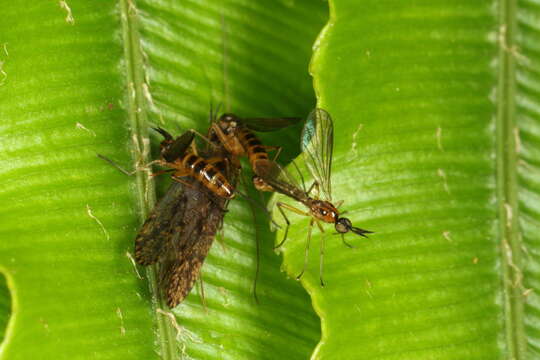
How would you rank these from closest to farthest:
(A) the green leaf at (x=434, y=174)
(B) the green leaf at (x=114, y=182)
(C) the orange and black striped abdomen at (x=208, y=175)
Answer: (B) the green leaf at (x=114, y=182) < (A) the green leaf at (x=434, y=174) < (C) the orange and black striped abdomen at (x=208, y=175)

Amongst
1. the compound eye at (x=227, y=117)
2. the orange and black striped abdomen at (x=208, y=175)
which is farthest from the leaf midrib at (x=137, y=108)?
the compound eye at (x=227, y=117)

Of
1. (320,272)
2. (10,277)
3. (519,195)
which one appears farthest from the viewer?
(519,195)

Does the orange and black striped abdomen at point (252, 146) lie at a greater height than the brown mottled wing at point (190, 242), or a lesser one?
greater

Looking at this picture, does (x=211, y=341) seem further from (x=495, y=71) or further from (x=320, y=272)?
(x=495, y=71)

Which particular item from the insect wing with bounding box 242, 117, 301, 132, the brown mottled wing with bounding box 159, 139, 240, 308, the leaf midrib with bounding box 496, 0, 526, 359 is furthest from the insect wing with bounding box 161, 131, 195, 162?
the leaf midrib with bounding box 496, 0, 526, 359

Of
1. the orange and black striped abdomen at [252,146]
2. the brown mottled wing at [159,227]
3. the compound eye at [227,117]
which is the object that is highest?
the compound eye at [227,117]

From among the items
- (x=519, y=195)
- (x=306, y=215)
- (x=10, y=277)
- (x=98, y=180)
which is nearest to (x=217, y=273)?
(x=306, y=215)

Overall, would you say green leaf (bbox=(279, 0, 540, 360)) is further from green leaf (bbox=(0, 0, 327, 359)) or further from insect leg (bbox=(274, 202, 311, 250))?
green leaf (bbox=(0, 0, 327, 359))

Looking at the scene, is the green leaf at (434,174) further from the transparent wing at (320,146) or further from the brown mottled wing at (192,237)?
the brown mottled wing at (192,237)
